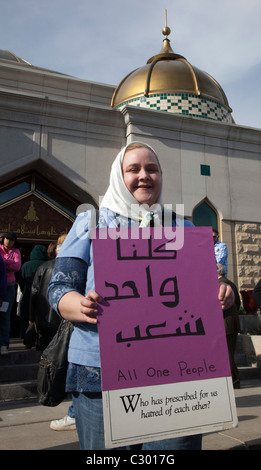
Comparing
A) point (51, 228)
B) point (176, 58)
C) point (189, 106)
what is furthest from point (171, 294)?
point (176, 58)

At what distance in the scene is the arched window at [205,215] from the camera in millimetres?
10180

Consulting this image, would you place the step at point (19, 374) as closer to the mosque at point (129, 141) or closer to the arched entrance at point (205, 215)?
the mosque at point (129, 141)

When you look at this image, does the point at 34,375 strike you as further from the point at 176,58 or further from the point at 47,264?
the point at 176,58

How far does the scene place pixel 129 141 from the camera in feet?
32.1

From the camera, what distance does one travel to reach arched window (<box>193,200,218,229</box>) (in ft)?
33.4

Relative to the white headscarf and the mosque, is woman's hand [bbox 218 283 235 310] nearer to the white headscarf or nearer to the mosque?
the white headscarf

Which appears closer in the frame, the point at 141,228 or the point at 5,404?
the point at 141,228

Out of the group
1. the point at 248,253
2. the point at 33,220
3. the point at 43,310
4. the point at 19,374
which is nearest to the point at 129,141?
the point at 33,220

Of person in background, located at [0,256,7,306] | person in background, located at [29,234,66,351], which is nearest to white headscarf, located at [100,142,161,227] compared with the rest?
person in background, located at [29,234,66,351]

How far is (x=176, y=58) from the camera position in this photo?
13.9 metres

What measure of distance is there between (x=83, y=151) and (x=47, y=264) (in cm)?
505

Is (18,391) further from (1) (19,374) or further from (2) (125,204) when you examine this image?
(2) (125,204)

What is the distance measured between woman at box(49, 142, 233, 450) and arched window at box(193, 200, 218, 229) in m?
8.41

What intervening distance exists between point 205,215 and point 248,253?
1496 millimetres
